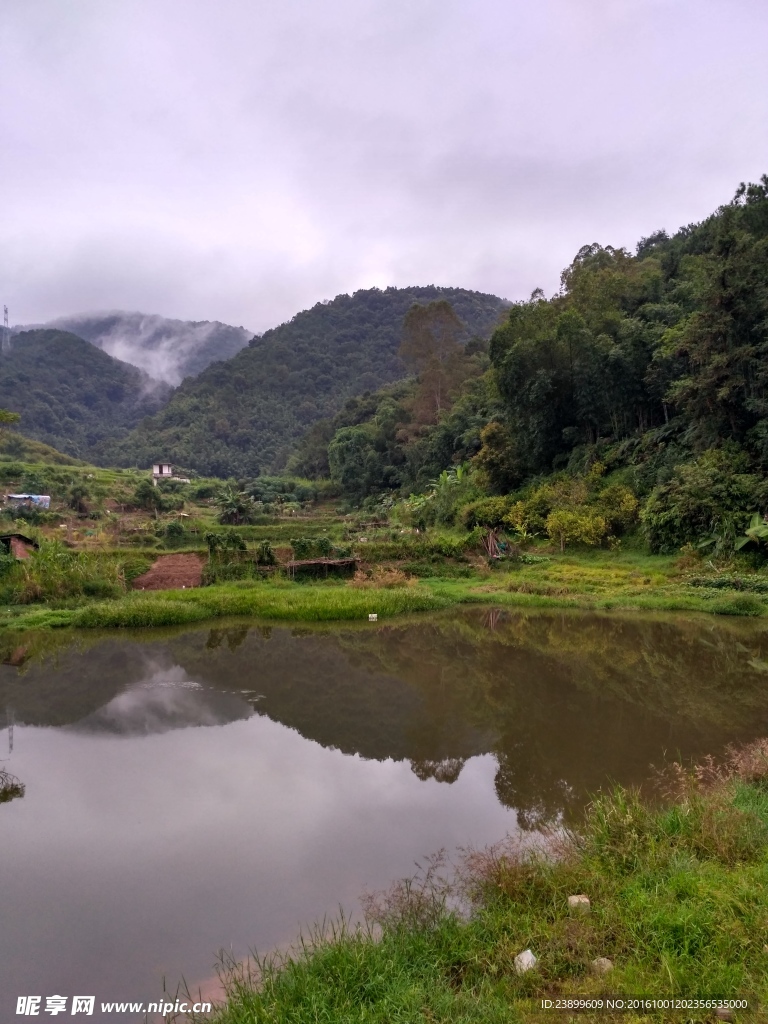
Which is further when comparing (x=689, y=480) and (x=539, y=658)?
(x=689, y=480)

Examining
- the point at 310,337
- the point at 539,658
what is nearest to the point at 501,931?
the point at 539,658

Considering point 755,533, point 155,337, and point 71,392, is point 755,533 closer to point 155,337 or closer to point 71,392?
point 71,392

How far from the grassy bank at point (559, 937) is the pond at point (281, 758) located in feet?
2.67

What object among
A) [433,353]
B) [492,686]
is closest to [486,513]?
[492,686]

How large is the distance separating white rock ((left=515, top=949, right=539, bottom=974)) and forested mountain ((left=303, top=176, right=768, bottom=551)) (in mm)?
16788

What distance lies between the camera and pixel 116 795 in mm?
7164

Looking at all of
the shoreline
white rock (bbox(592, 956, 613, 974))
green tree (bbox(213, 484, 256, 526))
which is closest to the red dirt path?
the shoreline

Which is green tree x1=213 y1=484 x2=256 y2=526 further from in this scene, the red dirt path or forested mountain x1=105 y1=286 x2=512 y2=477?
forested mountain x1=105 y1=286 x2=512 y2=477

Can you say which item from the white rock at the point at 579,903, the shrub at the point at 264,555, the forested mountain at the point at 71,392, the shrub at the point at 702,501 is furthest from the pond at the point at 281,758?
the forested mountain at the point at 71,392

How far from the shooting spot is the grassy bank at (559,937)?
11.4 ft

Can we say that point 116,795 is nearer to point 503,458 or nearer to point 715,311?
point 715,311

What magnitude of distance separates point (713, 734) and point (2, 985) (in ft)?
26.8

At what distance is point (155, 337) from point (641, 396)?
189 metres

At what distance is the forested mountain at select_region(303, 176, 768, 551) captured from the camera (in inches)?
760
